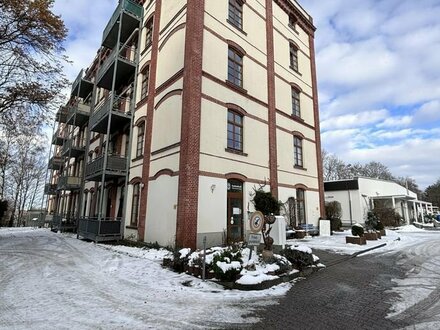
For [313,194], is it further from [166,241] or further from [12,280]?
[12,280]

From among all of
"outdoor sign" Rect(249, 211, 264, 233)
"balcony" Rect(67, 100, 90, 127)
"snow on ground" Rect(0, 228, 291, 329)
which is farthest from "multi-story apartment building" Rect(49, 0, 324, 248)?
"balcony" Rect(67, 100, 90, 127)

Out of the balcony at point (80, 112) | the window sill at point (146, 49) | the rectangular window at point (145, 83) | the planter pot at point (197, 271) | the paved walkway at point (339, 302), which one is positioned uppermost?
the window sill at point (146, 49)

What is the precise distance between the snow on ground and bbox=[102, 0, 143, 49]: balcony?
1466 centimetres

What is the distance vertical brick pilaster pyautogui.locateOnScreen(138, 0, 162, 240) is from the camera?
541 inches

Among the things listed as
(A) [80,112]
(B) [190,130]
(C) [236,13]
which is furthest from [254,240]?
(A) [80,112]

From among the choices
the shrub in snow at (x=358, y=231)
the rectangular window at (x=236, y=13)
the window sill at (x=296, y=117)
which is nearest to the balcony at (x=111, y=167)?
the rectangular window at (x=236, y=13)

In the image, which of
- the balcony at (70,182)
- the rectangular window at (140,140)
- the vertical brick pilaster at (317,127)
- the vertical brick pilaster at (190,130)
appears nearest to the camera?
the vertical brick pilaster at (190,130)

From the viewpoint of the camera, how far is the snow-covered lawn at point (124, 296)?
4.65 meters

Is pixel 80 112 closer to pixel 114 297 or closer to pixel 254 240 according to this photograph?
pixel 254 240

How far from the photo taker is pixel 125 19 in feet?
58.3

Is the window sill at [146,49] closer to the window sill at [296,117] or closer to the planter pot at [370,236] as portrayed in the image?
the window sill at [296,117]

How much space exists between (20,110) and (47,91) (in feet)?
5.69

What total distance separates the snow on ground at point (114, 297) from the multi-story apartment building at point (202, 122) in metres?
3.52

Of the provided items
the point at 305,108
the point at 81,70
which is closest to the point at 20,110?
the point at 81,70
